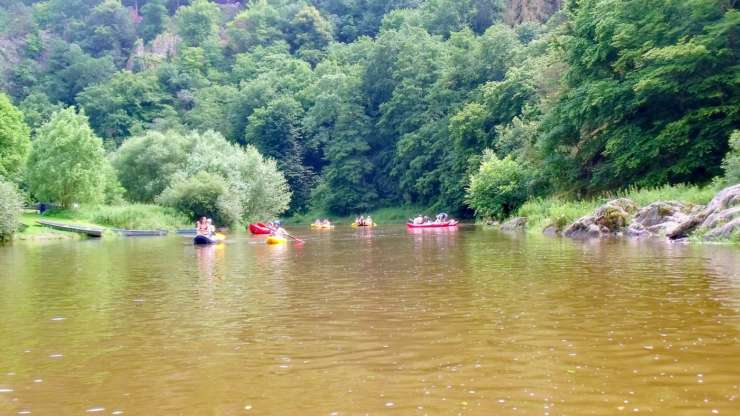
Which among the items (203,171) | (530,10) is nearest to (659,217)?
(203,171)

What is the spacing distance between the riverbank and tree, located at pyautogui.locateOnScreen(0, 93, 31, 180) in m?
40.2

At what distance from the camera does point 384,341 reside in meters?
10.0

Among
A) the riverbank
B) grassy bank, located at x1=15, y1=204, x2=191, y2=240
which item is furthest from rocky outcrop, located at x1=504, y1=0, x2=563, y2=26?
the riverbank

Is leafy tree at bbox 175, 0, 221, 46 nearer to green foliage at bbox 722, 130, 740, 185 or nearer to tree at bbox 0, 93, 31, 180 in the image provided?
tree at bbox 0, 93, 31, 180

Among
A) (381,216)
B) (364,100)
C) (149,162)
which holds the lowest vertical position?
(381,216)

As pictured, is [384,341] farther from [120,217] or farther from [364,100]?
[364,100]

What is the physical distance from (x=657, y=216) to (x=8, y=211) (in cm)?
3043

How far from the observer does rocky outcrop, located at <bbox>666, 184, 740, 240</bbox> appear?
24.0m

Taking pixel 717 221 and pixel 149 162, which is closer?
pixel 717 221

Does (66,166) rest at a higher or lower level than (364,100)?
lower

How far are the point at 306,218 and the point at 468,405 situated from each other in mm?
82203

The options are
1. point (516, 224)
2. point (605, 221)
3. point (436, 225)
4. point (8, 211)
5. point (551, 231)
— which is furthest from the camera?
point (436, 225)

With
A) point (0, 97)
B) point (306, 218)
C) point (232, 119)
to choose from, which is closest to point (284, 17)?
point (232, 119)

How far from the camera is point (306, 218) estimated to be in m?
88.8
